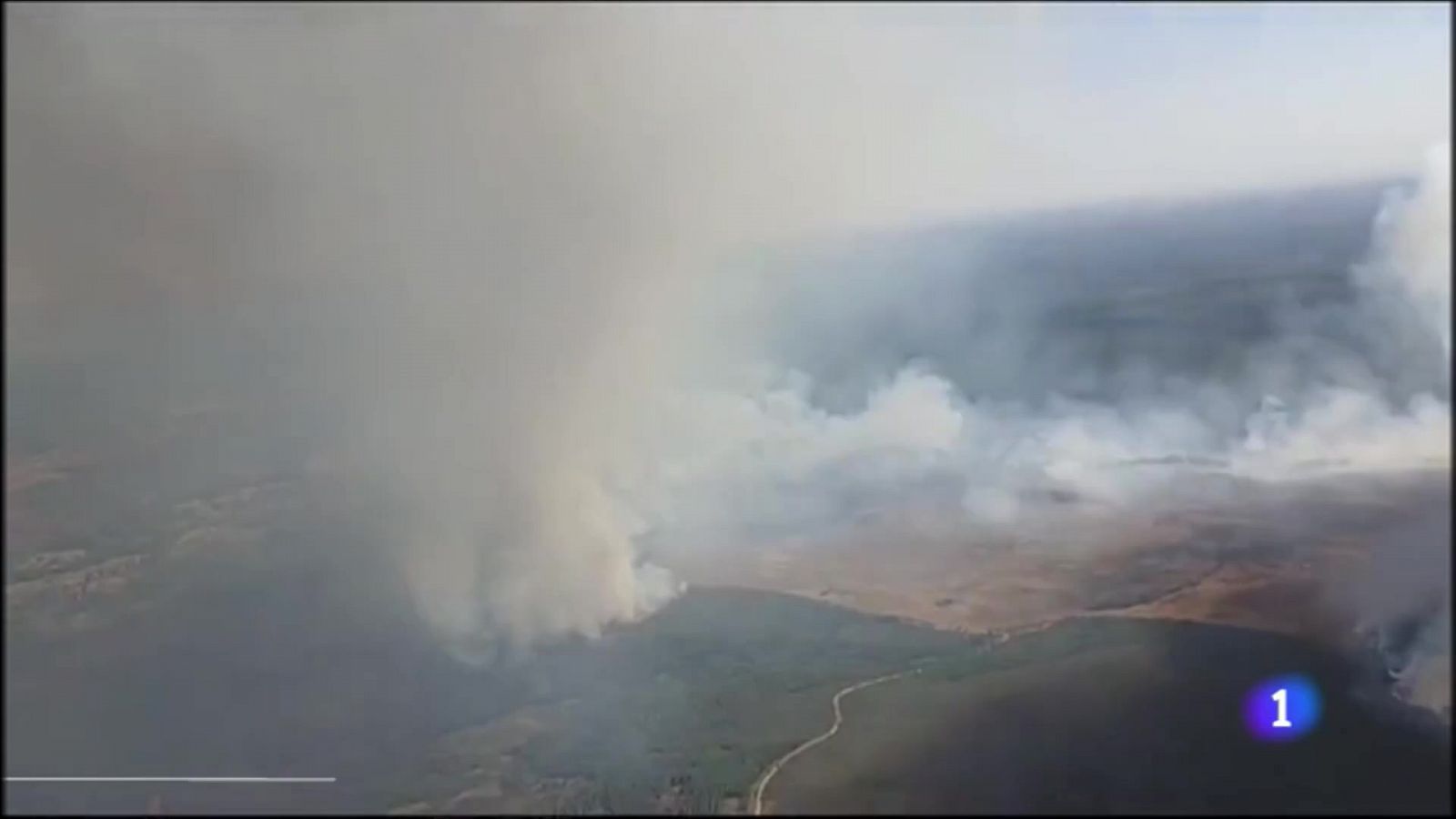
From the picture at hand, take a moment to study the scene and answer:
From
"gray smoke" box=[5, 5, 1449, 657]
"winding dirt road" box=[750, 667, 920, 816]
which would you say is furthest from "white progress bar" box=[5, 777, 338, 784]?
"winding dirt road" box=[750, 667, 920, 816]

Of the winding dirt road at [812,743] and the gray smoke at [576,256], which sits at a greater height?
the gray smoke at [576,256]

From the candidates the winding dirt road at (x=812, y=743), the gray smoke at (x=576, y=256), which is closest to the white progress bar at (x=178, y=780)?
the gray smoke at (x=576, y=256)

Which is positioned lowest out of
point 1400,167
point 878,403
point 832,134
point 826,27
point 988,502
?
point 988,502

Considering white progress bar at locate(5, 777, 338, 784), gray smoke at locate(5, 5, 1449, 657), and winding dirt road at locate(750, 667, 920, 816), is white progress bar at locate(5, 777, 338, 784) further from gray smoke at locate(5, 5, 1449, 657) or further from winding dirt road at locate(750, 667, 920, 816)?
winding dirt road at locate(750, 667, 920, 816)

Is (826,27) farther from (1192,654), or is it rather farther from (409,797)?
(409,797)

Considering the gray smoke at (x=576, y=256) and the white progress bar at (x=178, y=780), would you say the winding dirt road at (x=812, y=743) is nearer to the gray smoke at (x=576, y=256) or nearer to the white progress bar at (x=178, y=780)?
the gray smoke at (x=576, y=256)

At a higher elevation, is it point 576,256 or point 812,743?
point 576,256

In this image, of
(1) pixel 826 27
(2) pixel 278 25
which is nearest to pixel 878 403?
(1) pixel 826 27

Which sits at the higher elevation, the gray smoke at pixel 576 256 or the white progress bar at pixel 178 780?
the gray smoke at pixel 576 256
